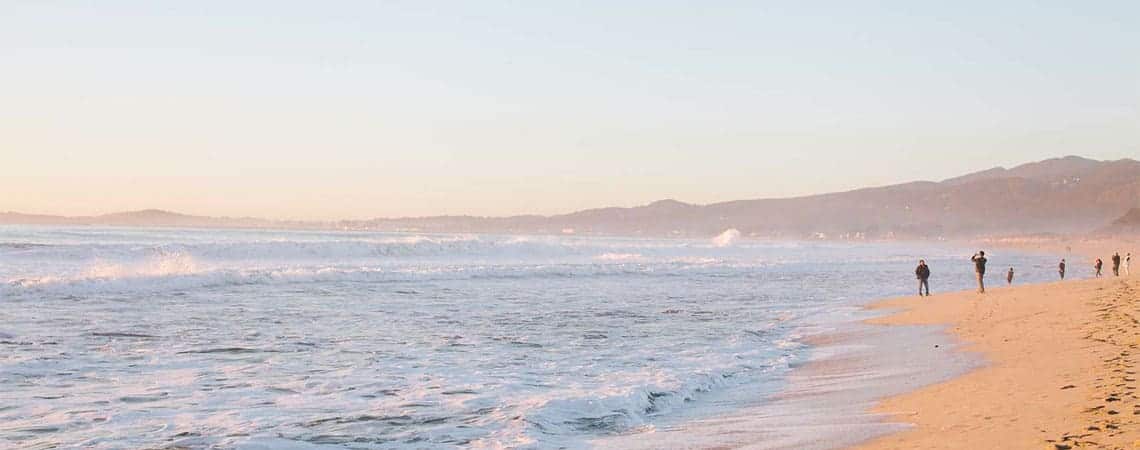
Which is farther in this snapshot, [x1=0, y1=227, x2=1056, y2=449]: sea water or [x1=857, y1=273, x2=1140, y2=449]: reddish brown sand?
[x1=0, y1=227, x2=1056, y2=449]: sea water

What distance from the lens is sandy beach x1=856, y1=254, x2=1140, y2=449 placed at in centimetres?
696

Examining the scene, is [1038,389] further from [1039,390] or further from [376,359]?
[376,359]

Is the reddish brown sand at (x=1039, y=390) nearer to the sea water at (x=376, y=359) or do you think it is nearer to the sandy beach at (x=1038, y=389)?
the sandy beach at (x=1038, y=389)

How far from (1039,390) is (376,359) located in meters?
7.59

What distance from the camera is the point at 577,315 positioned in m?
19.5

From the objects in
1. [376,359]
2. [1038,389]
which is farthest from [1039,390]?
[376,359]

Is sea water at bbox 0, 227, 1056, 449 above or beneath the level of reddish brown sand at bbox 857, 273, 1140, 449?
beneath

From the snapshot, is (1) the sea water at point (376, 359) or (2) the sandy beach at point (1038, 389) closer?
(2) the sandy beach at point (1038, 389)

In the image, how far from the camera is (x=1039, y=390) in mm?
9086

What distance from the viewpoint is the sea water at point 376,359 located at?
27.5ft

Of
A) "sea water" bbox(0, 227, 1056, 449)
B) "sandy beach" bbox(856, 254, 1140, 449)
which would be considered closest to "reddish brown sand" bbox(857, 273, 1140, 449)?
"sandy beach" bbox(856, 254, 1140, 449)

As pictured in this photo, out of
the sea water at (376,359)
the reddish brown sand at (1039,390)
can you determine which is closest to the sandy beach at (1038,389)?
the reddish brown sand at (1039,390)

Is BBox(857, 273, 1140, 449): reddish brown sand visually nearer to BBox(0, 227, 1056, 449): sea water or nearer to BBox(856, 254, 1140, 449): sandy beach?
BBox(856, 254, 1140, 449): sandy beach

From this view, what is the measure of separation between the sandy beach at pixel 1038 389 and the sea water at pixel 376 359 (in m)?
2.05
